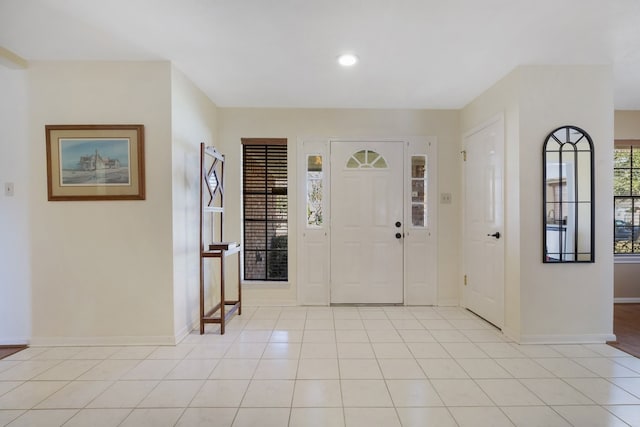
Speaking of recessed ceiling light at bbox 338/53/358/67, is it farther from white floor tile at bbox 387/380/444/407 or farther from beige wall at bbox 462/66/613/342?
white floor tile at bbox 387/380/444/407

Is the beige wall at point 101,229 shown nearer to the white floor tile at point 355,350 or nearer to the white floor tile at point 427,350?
the white floor tile at point 355,350

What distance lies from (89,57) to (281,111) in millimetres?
1937

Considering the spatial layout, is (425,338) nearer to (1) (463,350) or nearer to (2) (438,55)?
(1) (463,350)

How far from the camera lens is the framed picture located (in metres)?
2.71

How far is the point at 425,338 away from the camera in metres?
2.94

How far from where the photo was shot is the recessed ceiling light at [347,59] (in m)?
2.62

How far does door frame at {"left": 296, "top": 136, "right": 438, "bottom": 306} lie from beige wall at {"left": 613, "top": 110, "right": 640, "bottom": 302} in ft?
7.86

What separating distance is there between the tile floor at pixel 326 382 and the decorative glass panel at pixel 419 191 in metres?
1.39

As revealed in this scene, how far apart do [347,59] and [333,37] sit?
13.5 inches

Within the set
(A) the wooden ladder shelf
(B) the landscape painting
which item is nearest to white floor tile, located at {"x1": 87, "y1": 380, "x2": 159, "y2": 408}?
(A) the wooden ladder shelf

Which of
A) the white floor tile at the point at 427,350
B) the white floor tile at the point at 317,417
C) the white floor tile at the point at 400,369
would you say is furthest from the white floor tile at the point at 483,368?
the white floor tile at the point at 317,417

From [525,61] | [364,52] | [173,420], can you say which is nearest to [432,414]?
[173,420]

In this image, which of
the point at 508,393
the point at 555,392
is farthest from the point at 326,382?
the point at 555,392

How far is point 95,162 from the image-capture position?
2.73m
